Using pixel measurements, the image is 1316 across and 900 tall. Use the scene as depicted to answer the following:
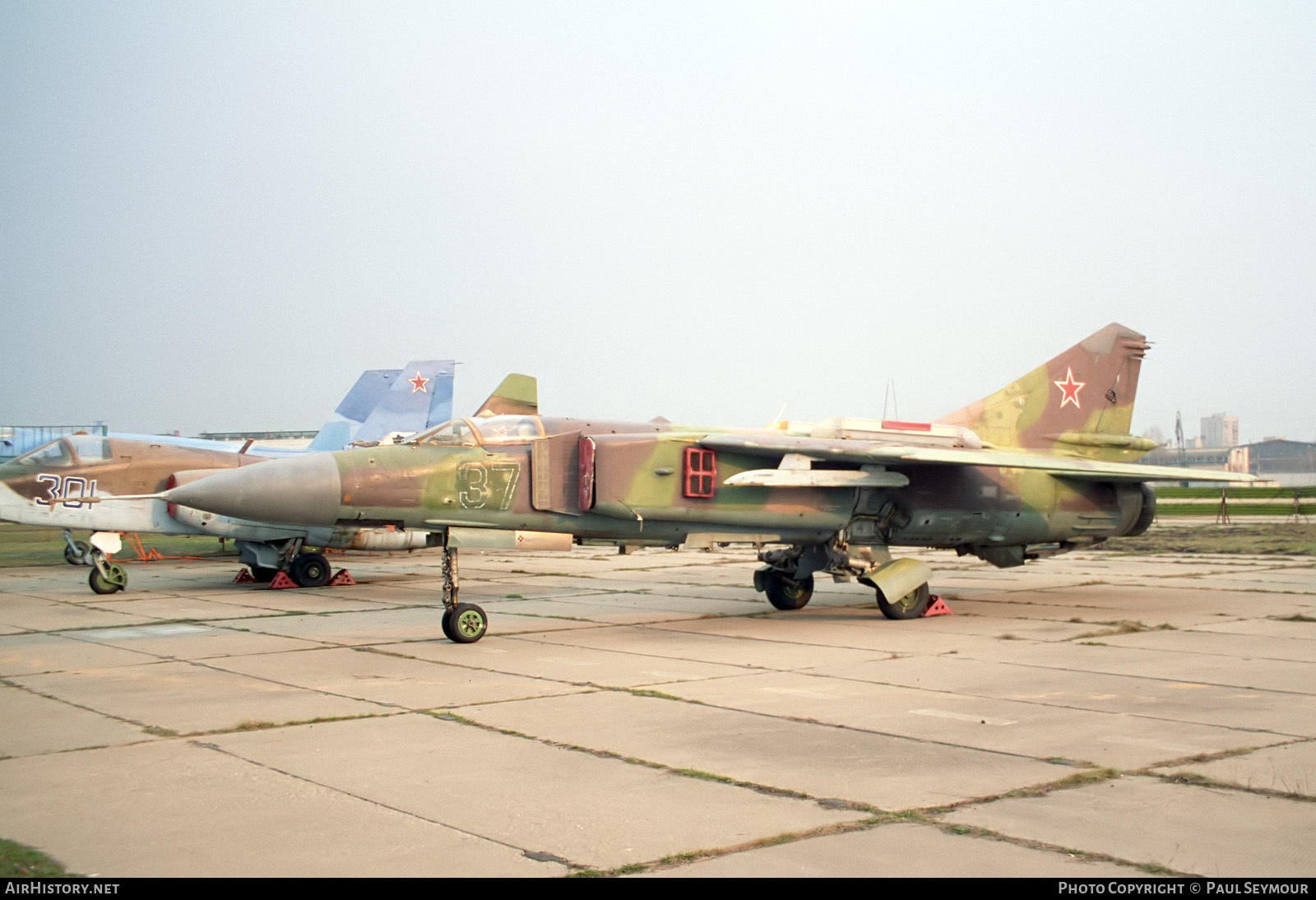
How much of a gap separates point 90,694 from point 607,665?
4.11 meters

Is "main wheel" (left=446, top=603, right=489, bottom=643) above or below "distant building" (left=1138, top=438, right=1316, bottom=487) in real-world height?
below

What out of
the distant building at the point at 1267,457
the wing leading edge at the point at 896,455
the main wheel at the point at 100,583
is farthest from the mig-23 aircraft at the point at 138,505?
the distant building at the point at 1267,457

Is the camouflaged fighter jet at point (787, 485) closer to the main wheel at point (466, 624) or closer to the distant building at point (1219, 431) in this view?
the main wheel at point (466, 624)

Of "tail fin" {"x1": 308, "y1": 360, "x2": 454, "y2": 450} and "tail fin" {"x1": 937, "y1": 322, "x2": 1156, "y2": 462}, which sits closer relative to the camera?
"tail fin" {"x1": 937, "y1": 322, "x2": 1156, "y2": 462}

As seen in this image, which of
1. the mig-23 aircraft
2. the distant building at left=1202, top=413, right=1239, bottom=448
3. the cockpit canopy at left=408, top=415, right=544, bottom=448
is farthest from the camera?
the distant building at left=1202, top=413, right=1239, bottom=448

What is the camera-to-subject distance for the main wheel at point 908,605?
13.1m

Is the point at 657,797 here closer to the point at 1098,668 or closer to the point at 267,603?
the point at 1098,668

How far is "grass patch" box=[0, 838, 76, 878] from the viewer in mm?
4379

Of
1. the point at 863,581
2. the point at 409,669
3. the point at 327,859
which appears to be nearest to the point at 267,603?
the point at 409,669

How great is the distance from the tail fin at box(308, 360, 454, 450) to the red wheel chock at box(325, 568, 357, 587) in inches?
205

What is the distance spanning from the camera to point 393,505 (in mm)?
11164

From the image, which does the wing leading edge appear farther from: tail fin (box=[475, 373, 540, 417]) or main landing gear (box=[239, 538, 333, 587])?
main landing gear (box=[239, 538, 333, 587])

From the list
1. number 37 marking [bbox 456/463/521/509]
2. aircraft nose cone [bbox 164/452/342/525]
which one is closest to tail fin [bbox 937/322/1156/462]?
number 37 marking [bbox 456/463/521/509]


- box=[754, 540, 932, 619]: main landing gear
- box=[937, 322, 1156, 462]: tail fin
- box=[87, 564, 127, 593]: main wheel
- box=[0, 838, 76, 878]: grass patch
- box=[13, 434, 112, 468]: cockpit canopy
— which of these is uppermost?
box=[937, 322, 1156, 462]: tail fin
